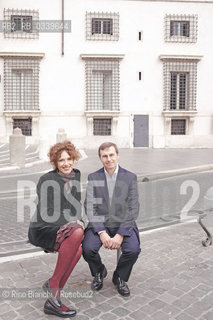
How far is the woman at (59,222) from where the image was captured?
10.5 feet

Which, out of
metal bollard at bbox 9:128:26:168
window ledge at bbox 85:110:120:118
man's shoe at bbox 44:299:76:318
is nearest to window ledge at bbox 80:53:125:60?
window ledge at bbox 85:110:120:118

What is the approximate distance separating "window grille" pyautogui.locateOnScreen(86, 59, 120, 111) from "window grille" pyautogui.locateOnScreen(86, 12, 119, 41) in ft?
4.88

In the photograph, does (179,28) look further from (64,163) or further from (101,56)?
(64,163)

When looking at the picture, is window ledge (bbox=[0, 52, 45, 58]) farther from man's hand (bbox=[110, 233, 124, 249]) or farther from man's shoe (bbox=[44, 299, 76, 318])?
man's shoe (bbox=[44, 299, 76, 318])

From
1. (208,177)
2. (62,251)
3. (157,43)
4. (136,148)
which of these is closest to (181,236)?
(62,251)

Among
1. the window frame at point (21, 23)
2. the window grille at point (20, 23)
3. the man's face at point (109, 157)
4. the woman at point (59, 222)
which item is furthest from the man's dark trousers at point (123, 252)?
the window frame at point (21, 23)

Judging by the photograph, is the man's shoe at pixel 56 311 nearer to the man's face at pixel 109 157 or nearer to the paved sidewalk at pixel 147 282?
the paved sidewalk at pixel 147 282

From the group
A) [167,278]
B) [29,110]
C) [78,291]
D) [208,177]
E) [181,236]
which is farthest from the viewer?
[29,110]

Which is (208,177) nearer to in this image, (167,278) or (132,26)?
(167,278)

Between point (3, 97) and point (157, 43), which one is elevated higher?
point (157, 43)

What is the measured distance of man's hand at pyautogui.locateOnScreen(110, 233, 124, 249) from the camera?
3.42m

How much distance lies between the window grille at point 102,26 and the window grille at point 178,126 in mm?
6476

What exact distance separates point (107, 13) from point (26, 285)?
70.2ft

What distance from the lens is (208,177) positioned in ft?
36.7
